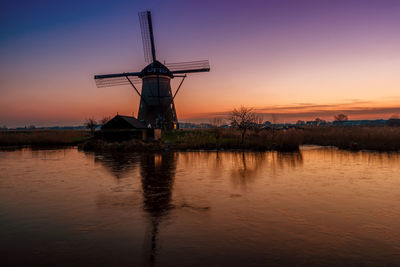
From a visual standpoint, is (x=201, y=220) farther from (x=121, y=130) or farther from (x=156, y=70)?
(x=156, y=70)

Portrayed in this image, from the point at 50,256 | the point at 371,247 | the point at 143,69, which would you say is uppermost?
the point at 143,69

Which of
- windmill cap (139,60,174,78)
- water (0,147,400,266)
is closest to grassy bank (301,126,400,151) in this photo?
water (0,147,400,266)

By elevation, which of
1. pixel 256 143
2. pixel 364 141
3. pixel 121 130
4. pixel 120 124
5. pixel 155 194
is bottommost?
pixel 364 141

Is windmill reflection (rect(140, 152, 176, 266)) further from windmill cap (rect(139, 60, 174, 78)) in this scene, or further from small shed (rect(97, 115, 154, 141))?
windmill cap (rect(139, 60, 174, 78))

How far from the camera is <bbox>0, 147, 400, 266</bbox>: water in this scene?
4.95m

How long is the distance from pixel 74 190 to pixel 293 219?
7500 millimetres

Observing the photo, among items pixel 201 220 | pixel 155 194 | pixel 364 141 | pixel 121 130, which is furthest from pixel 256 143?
pixel 201 220

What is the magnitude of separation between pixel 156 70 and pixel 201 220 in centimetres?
2962

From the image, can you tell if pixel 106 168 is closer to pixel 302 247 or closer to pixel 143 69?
pixel 302 247

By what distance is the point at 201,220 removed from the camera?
269 inches

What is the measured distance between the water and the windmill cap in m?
23.4

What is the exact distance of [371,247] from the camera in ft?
17.3

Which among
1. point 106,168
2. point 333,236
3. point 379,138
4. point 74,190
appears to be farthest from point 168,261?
point 379,138

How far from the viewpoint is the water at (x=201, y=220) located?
16.3ft
